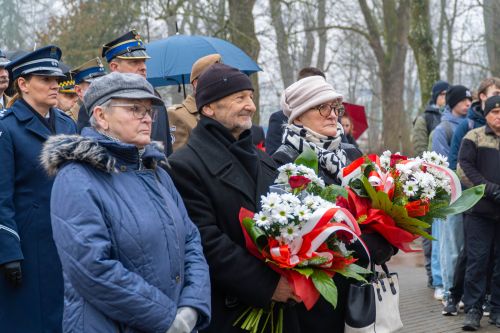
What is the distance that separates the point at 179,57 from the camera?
24.7 feet

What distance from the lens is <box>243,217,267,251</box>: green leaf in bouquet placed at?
361 cm

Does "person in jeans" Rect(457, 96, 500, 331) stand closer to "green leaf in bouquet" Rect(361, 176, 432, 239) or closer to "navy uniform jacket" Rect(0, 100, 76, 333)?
"green leaf in bouquet" Rect(361, 176, 432, 239)

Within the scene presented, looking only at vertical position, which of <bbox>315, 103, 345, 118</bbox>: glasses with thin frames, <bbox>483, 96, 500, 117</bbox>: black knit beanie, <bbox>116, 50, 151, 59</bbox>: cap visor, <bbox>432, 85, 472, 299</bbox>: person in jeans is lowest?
<bbox>432, 85, 472, 299</bbox>: person in jeans

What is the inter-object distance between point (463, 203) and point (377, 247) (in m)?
0.60

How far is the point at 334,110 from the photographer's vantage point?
4566 mm

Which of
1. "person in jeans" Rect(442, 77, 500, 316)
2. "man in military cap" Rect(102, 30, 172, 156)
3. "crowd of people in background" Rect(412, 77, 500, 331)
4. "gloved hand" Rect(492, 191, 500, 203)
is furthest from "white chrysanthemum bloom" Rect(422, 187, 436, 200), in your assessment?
"person in jeans" Rect(442, 77, 500, 316)

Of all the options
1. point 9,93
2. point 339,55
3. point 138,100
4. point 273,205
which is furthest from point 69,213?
point 339,55

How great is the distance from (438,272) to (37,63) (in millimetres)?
5787

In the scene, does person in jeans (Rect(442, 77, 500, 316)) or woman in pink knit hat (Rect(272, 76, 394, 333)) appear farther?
person in jeans (Rect(442, 77, 500, 316))

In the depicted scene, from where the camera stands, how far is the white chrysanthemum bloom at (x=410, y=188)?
13.3ft

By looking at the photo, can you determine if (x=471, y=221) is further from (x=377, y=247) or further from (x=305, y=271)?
(x=305, y=271)

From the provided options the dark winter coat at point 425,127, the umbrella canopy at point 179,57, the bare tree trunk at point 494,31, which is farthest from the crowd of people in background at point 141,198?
the bare tree trunk at point 494,31

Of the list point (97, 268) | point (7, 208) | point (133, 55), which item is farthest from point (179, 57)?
point (97, 268)

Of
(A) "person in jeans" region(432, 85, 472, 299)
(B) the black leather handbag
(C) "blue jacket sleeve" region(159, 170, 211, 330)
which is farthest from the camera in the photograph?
(A) "person in jeans" region(432, 85, 472, 299)
